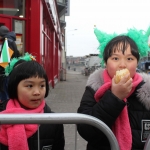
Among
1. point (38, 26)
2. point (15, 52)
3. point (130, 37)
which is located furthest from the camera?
point (38, 26)

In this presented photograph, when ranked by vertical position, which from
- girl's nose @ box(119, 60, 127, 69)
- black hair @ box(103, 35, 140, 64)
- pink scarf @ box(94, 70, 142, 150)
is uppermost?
black hair @ box(103, 35, 140, 64)

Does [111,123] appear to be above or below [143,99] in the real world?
below

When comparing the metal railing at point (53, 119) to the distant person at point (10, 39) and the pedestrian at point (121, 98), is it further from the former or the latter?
the distant person at point (10, 39)

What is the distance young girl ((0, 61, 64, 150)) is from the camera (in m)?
1.79

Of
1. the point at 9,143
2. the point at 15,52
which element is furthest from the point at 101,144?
the point at 15,52

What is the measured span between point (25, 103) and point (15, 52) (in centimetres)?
261

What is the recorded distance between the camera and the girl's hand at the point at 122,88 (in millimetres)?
1658

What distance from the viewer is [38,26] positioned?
23.5 feet

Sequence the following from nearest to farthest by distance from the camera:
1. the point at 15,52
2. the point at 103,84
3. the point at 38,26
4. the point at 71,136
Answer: the point at 103,84
the point at 15,52
the point at 71,136
the point at 38,26

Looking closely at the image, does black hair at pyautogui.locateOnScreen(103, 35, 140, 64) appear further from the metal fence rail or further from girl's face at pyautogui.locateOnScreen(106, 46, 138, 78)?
the metal fence rail

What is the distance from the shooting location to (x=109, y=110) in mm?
1666

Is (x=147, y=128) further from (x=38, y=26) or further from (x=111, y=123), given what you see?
(x=38, y=26)

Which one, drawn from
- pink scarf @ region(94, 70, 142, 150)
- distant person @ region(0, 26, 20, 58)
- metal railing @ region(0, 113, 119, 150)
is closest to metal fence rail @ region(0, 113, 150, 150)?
metal railing @ region(0, 113, 119, 150)

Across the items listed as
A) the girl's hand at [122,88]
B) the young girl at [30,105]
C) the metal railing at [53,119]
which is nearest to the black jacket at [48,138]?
the young girl at [30,105]
